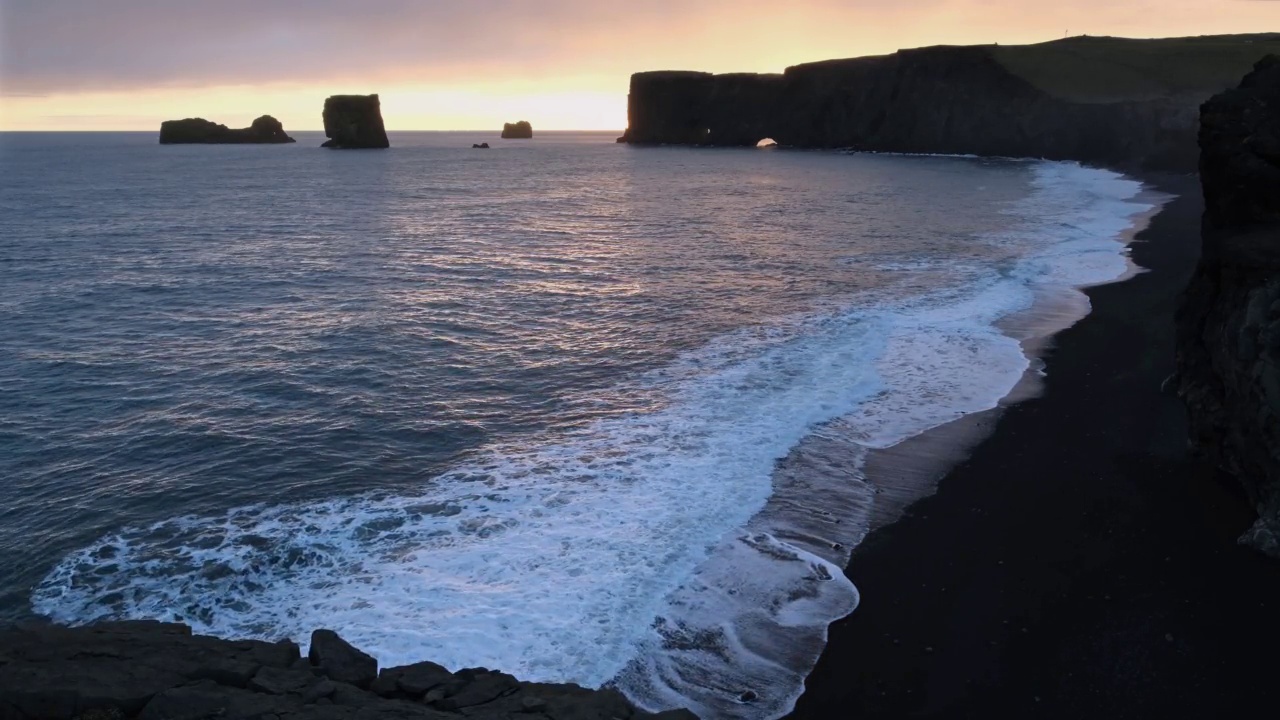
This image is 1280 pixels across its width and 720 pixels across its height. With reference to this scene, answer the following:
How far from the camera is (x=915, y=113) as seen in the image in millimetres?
123750

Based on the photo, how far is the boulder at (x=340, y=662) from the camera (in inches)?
322

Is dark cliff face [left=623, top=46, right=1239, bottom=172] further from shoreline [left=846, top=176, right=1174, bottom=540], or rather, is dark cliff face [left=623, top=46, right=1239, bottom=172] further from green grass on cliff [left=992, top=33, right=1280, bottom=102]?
shoreline [left=846, top=176, right=1174, bottom=540]

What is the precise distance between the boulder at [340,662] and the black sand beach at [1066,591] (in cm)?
445

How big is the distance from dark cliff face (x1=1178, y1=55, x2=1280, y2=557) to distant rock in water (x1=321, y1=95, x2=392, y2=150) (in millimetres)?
157644

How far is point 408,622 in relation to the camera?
10.8 metres

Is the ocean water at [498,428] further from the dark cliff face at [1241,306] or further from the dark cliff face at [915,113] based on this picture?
the dark cliff face at [915,113]

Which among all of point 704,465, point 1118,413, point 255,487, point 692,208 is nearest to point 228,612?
point 255,487

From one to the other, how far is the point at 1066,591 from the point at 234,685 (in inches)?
384

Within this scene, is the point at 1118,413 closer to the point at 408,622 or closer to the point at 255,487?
the point at 408,622

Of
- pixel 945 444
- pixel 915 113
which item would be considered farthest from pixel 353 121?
pixel 945 444

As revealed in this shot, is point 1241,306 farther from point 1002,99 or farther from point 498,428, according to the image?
point 1002,99

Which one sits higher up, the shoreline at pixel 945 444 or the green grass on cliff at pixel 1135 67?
the green grass on cliff at pixel 1135 67

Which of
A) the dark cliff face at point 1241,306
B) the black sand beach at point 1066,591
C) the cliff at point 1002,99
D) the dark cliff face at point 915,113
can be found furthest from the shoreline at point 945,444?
the cliff at point 1002,99

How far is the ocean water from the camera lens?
1113 cm
